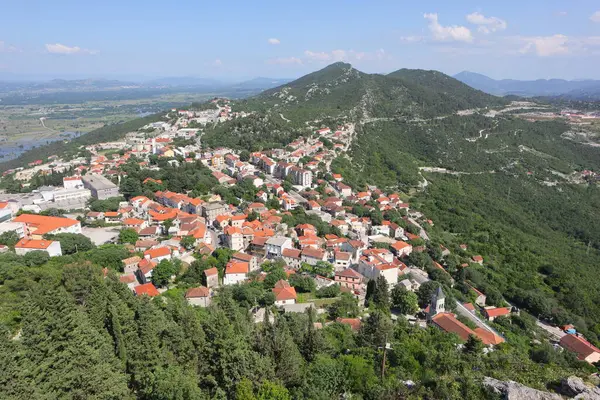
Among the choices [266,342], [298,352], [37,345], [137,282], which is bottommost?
[137,282]

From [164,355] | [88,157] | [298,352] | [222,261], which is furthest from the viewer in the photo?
[88,157]

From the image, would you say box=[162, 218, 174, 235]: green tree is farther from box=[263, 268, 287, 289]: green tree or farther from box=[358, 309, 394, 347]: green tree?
box=[358, 309, 394, 347]: green tree

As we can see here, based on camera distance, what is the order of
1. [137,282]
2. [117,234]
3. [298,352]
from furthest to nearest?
[117,234], [137,282], [298,352]

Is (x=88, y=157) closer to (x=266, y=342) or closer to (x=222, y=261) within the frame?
(x=222, y=261)

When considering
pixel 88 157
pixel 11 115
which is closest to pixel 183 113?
pixel 88 157

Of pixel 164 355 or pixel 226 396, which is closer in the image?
pixel 226 396

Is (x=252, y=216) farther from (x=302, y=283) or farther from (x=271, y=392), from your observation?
(x=271, y=392)

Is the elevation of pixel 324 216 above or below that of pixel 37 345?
below
